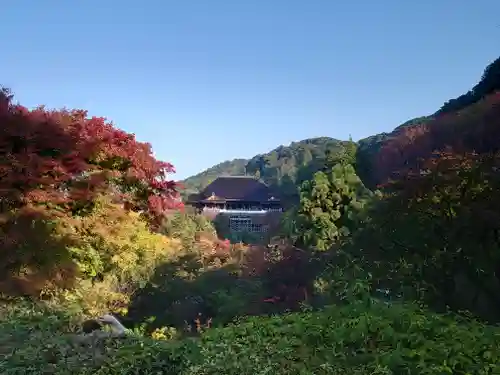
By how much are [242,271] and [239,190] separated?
1905 centimetres

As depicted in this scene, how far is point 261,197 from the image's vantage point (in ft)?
91.4

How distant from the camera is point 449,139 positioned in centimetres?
1301

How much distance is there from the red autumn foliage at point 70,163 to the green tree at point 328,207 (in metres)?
3.40

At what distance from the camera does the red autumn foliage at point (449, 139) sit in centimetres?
891

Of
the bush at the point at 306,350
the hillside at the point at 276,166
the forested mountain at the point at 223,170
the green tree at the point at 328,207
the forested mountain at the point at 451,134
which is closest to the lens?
the bush at the point at 306,350

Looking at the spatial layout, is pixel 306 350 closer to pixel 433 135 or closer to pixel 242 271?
pixel 242 271

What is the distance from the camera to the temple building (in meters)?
26.9

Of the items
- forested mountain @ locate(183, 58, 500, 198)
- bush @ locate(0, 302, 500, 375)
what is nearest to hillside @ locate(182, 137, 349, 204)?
forested mountain @ locate(183, 58, 500, 198)

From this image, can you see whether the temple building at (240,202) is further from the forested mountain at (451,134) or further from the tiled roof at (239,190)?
the forested mountain at (451,134)

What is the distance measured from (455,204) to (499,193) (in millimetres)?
456

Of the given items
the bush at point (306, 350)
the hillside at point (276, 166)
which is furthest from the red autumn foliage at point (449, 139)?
the hillside at point (276, 166)

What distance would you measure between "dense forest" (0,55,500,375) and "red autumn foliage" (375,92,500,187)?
15 centimetres

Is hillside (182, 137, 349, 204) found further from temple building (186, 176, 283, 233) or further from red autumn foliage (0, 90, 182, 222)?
red autumn foliage (0, 90, 182, 222)

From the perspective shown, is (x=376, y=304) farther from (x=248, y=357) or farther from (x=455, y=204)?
(x=455, y=204)
